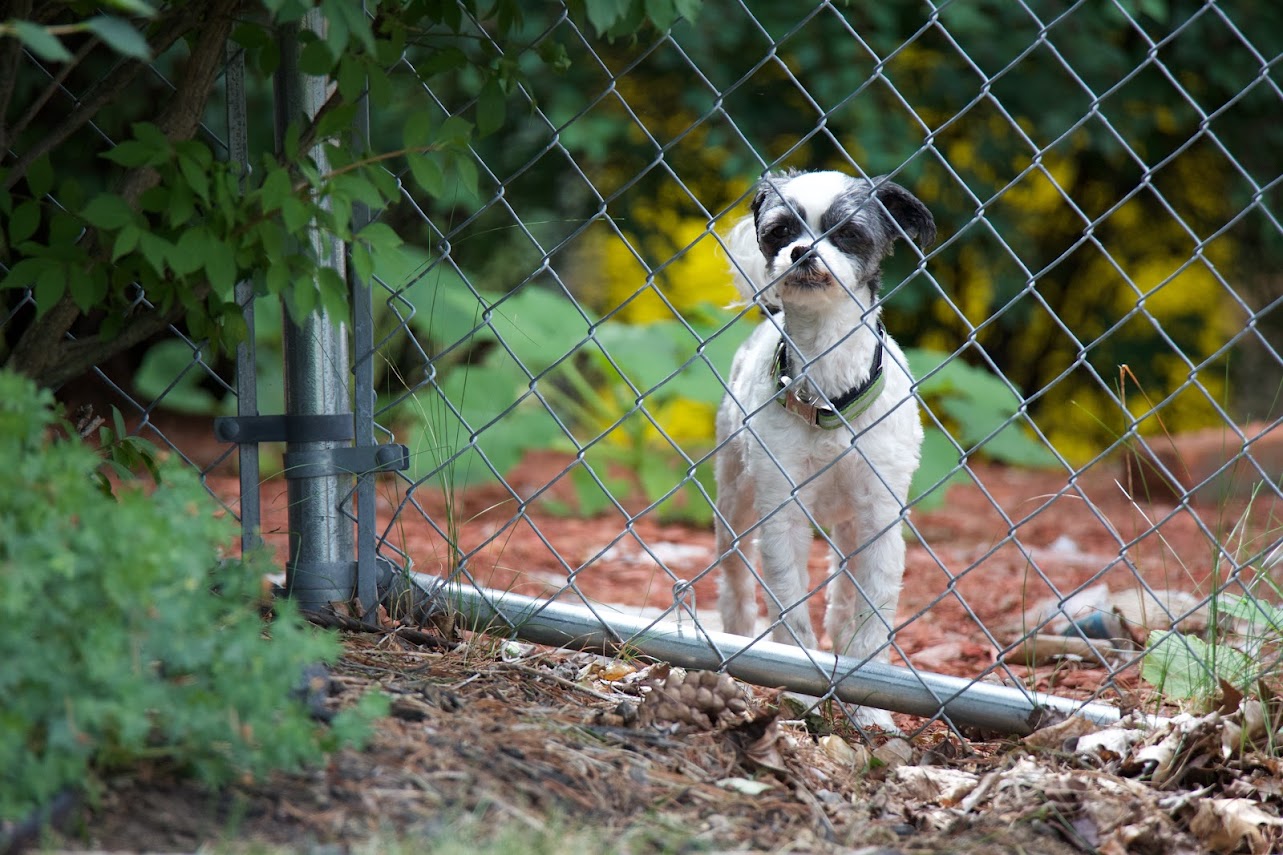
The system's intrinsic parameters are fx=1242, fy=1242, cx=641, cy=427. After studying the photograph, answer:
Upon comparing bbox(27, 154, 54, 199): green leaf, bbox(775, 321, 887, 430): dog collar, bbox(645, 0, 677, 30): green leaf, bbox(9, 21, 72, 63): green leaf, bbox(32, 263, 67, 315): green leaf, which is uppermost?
bbox(645, 0, 677, 30): green leaf

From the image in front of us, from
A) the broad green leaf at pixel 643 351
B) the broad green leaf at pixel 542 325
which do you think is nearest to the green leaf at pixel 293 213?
the broad green leaf at pixel 643 351

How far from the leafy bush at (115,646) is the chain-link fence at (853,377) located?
65cm

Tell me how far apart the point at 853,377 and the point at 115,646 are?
2062 millimetres

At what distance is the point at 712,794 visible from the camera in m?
2.11

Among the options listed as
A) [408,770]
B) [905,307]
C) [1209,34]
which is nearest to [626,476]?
[905,307]

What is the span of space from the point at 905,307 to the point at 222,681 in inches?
223

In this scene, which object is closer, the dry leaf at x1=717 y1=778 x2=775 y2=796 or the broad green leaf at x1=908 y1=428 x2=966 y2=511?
the dry leaf at x1=717 y1=778 x2=775 y2=796

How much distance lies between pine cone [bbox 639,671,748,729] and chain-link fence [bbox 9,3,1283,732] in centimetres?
22

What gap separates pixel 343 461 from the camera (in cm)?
271

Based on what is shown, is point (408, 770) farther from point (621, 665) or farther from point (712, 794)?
point (621, 665)

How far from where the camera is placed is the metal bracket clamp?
2.69 metres

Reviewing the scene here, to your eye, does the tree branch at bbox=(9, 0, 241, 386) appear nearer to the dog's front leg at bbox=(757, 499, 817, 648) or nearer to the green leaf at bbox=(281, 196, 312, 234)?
the green leaf at bbox=(281, 196, 312, 234)

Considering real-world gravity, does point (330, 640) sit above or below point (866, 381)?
below

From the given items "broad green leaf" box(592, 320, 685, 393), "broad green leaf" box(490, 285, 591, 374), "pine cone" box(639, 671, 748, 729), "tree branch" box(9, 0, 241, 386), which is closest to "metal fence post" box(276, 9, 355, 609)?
"tree branch" box(9, 0, 241, 386)
